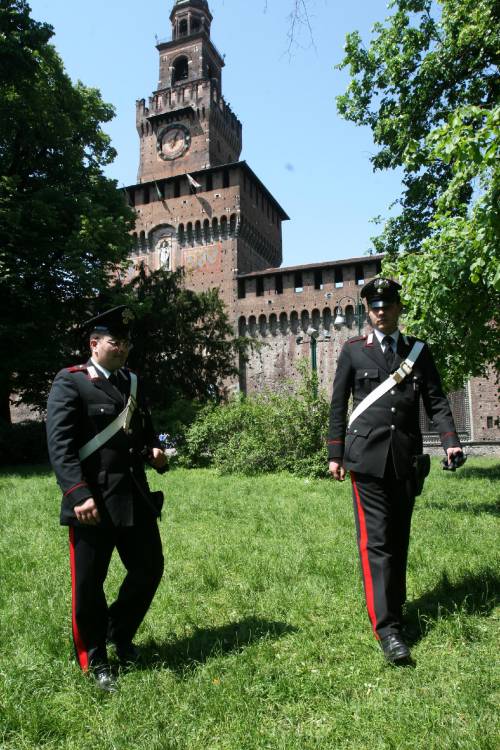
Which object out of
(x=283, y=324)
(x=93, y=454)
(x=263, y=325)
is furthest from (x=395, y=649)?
(x=263, y=325)

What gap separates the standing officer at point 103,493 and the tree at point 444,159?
13.4 feet

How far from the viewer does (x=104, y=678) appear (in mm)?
3104

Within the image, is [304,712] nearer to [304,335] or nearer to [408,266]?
[408,266]

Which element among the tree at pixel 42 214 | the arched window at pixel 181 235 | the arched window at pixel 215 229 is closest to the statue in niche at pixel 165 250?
the arched window at pixel 181 235

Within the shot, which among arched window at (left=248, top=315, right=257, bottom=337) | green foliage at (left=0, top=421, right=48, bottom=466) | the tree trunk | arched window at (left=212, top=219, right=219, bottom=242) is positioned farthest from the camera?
arched window at (left=212, top=219, right=219, bottom=242)

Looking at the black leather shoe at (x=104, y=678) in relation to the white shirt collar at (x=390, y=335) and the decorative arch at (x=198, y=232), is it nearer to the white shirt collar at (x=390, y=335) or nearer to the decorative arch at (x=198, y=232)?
the white shirt collar at (x=390, y=335)

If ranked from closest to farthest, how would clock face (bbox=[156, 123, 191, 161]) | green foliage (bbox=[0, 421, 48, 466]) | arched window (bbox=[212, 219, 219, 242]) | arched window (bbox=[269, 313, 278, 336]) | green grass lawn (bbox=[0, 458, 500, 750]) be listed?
green grass lawn (bbox=[0, 458, 500, 750]), green foliage (bbox=[0, 421, 48, 466]), arched window (bbox=[269, 313, 278, 336]), arched window (bbox=[212, 219, 219, 242]), clock face (bbox=[156, 123, 191, 161])

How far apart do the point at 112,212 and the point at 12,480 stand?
38.9 ft

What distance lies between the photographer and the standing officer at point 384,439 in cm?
360

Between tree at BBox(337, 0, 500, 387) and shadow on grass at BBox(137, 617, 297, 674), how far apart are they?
13.3 ft

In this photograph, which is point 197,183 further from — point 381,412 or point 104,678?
point 104,678

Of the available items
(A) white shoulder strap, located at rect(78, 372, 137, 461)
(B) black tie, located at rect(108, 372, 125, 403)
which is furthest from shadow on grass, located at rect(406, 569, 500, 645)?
(B) black tie, located at rect(108, 372, 125, 403)

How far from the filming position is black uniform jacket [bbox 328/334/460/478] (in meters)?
3.72

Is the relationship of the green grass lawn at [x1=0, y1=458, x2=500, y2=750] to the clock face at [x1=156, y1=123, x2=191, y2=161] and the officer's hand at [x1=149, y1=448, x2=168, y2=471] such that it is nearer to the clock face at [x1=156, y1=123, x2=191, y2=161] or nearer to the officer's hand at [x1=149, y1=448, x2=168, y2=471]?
the officer's hand at [x1=149, y1=448, x2=168, y2=471]
